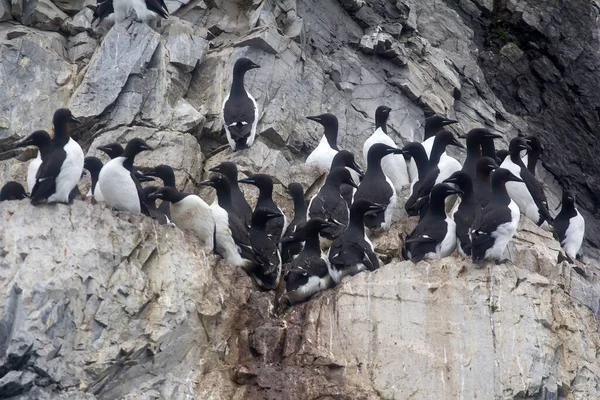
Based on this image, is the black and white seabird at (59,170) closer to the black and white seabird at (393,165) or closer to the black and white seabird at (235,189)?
the black and white seabird at (235,189)

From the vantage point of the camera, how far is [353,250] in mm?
12375

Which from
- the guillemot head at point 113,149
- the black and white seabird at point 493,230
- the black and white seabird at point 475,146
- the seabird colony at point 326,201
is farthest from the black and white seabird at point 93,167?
the black and white seabird at point 493,230

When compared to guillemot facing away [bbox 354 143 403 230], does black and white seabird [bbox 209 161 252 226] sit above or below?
below

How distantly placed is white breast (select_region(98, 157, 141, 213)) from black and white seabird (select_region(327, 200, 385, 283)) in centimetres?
192

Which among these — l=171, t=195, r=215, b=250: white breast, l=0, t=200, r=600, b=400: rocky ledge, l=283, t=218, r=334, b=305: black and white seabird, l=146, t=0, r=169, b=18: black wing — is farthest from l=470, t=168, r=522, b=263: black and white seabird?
l=146, t=0, r=169, b=18: black wing

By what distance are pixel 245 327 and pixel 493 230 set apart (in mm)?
2426

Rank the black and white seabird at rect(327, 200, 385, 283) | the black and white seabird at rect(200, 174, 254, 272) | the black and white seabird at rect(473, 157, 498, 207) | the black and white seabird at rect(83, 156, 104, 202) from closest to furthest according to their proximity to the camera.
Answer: the black and white seabird at rect(327, 200, 385, 283) → the black and white seabird at rect(200, 174, 254, 272) → the black and white seabird at rect(473, 157, 498, 207) → the black and white seabird at rect(83, 156, 104, 202)

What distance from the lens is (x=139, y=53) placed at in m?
15.6

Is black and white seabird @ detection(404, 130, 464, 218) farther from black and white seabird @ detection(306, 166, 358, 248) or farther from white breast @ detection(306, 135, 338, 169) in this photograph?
white breast @ detection(306, 135, 338, 169)

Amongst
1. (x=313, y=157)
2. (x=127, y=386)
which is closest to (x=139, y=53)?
(x=313, y=157)

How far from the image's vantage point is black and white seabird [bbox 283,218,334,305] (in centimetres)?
1240

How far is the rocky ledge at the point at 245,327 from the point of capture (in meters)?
11.0

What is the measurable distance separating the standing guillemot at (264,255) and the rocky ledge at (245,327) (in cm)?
65

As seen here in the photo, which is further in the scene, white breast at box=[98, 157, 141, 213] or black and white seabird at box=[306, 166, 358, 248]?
black and white seabird at box=[306, 166, 358, 248]
